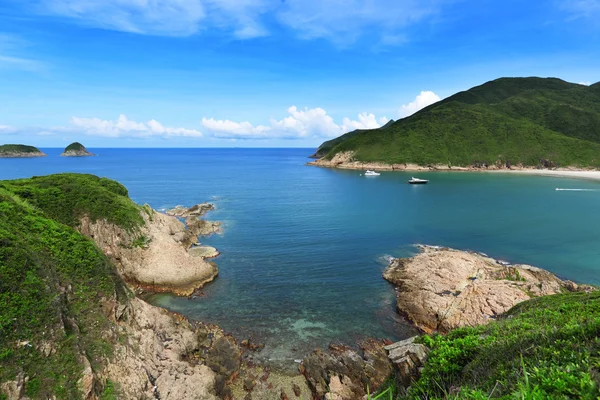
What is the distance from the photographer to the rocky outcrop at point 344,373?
20344 millimetres

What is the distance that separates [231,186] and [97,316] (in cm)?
9401

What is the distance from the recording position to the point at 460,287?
32906mm

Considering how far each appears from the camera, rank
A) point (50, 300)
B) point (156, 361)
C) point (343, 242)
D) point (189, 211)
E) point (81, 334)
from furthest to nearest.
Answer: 1. point (189, 211)
2. point (343, 242)
3. point (156, 361)
4. point (81, 334)
5. point (50, 300)

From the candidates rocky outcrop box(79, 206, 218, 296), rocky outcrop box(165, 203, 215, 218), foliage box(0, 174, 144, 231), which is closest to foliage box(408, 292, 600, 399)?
rocky outcrop box(79, 206, 218, 296)

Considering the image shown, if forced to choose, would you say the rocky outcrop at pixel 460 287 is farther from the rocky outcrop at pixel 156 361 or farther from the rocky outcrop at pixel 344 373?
the rocky outcrop at pixel 156 361

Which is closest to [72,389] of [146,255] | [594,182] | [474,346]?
[474,346]

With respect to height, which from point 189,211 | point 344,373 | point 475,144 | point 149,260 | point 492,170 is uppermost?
point 475,144

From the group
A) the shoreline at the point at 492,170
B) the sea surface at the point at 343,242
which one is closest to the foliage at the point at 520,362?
the sea surface at the point at 343,242

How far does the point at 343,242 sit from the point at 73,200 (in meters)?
37.2

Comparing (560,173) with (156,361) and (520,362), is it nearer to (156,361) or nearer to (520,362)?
(520,362)

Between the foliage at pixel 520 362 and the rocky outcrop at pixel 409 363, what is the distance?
2.22 feet

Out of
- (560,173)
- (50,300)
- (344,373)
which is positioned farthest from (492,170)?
(50,300)

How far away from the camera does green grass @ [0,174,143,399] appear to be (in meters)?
15.5

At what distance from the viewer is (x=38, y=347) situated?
1608 centimetres
